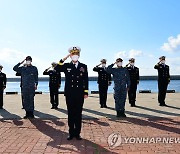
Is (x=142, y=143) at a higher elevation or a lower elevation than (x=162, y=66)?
lower

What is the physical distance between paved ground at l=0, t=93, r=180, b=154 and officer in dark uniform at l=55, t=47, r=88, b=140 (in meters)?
0.44

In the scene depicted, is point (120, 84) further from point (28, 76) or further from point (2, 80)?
point (2, 80)

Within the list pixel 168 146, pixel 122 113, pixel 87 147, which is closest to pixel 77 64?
pixel 87 147

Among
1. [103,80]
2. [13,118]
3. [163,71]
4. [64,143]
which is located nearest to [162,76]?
[163,71]

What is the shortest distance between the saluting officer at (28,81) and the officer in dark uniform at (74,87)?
3227 mm

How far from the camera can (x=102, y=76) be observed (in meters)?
12.8

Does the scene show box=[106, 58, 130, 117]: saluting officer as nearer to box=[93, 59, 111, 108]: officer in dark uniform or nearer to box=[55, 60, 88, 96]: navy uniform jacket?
box=[93, 59, 111, 108]: officer in dark uniform

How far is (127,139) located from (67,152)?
5.06ft

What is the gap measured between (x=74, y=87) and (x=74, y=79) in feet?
0.56

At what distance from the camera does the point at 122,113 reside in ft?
32.9

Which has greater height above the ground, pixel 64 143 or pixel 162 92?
pixel 162 92

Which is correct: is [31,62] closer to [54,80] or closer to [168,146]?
[54,80]

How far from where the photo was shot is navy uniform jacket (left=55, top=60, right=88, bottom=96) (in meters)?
7.11

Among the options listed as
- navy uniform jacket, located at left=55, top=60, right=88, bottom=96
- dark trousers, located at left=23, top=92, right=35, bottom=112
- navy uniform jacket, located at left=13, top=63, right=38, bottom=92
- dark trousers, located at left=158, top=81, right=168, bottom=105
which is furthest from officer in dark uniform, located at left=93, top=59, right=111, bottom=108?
navy uniform jacket, located at left=55, top=60, right=88, bottom=96
